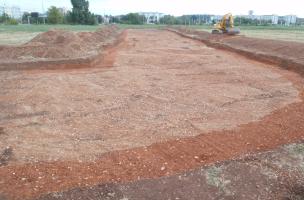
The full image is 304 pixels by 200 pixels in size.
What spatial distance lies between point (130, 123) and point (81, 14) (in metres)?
70.0

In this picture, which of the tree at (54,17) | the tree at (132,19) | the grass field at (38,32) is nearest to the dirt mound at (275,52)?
the grass field at (38,32)

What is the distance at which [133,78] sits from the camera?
13.5 m

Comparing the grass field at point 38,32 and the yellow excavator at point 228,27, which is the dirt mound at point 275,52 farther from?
the grass field at point 38,32

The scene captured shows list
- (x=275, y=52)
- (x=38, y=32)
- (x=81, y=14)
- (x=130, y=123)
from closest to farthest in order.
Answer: (x=130, y=123) → (x=275, y=52) → (x=38, y=32) → (x=81, y=14)

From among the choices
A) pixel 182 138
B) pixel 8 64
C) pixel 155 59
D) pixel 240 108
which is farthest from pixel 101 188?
pixel 155 59

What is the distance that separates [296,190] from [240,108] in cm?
456

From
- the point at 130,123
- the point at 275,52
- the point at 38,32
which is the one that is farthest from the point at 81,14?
the point at 130,123

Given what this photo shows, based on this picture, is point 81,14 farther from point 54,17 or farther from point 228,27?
point 228,27

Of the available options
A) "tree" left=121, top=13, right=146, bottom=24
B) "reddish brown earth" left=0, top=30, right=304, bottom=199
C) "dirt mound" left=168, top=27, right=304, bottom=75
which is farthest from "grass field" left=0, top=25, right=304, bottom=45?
"tree" left=121, top=13, right=146, bottom=24

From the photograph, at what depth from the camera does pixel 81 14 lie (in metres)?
74.2

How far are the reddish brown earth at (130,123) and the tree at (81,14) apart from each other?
6242cm

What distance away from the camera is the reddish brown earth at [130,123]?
5.93 meters

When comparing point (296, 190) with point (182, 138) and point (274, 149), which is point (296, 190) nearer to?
point (274, 149)

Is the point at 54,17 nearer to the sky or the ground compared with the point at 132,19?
nearer to the ground
